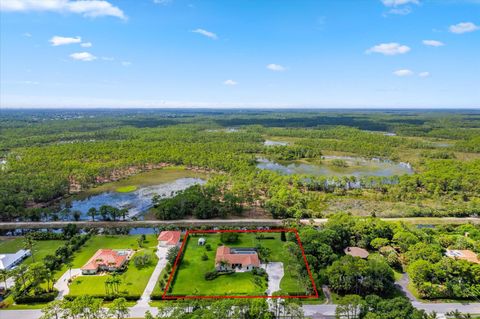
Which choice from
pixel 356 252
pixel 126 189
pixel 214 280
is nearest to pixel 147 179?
pixel 126 189

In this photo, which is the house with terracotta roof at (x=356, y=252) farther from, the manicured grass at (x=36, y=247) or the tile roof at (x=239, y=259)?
the manicured grass at (x=36, y=247)

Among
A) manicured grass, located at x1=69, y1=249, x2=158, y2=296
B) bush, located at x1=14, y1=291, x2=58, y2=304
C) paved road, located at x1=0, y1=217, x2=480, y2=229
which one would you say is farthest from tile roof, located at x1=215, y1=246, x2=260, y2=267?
bush, located at x1=14, y1=291, x2=58, y2=304

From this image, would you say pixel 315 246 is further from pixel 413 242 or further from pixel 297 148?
pixel 297 148

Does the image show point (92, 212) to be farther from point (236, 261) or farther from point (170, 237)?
point (236, 261)

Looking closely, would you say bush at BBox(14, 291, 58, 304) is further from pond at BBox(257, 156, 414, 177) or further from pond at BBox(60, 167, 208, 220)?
pond at BBox(257, 156, 414, 177)

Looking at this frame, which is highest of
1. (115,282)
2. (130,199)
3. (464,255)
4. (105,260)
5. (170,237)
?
(464,255)
